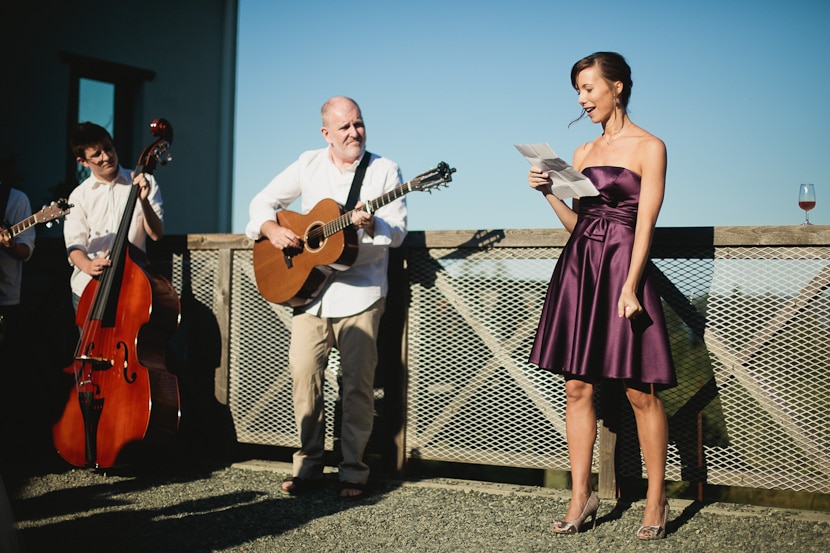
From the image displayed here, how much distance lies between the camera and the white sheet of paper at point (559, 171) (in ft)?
10.8

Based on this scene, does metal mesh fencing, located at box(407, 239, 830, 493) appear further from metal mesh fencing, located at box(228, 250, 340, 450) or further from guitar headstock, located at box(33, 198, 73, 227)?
guitar headstock, located at box(33, 198, 73, 227)

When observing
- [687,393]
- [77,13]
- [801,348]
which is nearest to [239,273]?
[687,393]

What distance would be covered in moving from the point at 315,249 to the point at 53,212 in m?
1.56

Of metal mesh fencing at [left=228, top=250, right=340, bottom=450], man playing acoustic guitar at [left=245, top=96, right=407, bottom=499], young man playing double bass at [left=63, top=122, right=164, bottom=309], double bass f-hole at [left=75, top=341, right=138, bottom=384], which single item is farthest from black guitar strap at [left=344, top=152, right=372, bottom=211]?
double bass f-hole at [left=75, top=341, right=138, bottom=384]

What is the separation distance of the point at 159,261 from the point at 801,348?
393 centimetres

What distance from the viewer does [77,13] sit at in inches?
394

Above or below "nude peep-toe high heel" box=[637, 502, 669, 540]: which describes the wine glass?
above

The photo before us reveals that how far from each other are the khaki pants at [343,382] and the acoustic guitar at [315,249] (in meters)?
0.19

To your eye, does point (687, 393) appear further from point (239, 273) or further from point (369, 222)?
point (239, 273)

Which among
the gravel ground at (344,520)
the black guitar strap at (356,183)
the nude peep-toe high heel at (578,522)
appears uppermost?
the black guitar strap at (356,183)

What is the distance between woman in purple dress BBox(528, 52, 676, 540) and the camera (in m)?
3.25

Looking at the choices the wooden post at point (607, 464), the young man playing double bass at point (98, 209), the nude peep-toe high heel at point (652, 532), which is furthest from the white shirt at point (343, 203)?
the nude peep-toe high heel at point (652, 532)

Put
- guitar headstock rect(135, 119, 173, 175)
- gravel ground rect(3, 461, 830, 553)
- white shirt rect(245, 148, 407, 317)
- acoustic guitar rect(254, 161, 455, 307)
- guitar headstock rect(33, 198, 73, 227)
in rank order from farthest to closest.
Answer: guitar headstock rect(135, 119, 173, 175) → guitar headstock rect(33, 198, 73, 227) → white shirt rect(245, 148, 407, 317) → acoustic guitar rect(254, 161, 455, 307) → gravel ground rect(3, 461, 830, 553)

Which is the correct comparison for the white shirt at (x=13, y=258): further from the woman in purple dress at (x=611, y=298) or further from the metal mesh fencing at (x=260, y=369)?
the woman in purple dress at (x=611, y=298)
